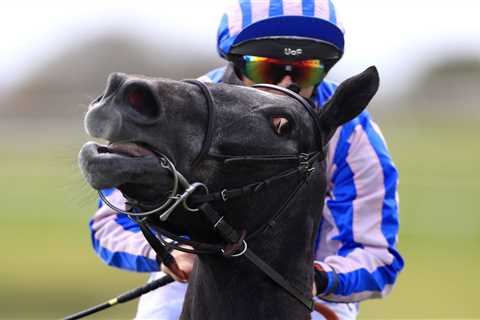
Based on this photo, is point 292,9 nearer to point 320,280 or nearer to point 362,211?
point 362,211

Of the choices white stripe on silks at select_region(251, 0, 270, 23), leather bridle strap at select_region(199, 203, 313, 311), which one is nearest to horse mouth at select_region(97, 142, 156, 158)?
leather bridle strap at select_region(199, 203, 313, 311)

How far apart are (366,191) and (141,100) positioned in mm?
1649

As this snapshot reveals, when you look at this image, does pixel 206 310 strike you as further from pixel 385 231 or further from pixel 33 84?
pixel 33 84

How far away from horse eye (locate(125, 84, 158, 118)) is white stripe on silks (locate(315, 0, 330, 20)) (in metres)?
1.43

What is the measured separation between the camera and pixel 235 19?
4457 millimetres

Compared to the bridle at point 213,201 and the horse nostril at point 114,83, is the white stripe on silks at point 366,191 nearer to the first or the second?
the bridle at point 213,201

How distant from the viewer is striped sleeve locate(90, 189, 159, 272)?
4340 millimetres

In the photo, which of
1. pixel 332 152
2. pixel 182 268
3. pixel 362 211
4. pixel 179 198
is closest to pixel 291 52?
pixel 332 152

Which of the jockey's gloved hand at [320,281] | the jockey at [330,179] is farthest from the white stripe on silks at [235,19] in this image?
the jockey's gloved hand at [320,281]

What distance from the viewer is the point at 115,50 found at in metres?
63.8

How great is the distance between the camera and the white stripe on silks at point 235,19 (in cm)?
442

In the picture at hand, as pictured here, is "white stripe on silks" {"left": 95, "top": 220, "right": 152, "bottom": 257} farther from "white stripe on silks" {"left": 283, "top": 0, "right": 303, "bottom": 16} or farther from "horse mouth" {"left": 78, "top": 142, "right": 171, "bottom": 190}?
"horse mouth" {"left": 78, "top": 142, "right": 171, "bottom": 190}

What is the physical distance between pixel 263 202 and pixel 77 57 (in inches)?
2451

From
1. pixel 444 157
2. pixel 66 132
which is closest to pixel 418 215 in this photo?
pixel 444 157
